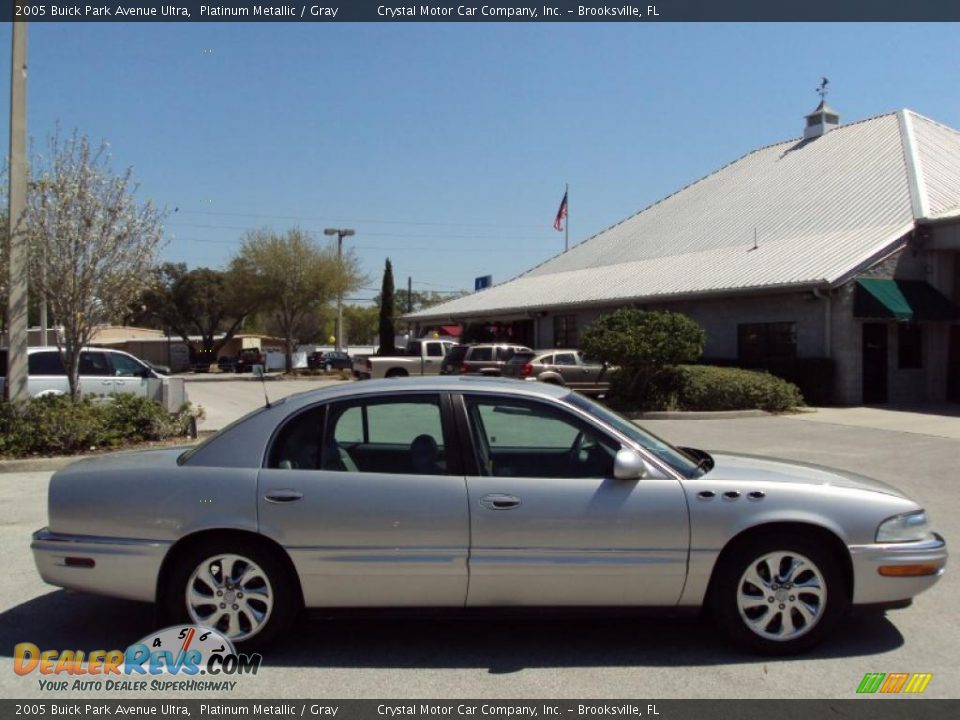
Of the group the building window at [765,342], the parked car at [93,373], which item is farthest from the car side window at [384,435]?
the building window at [765,342]

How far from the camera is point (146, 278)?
1325 cm

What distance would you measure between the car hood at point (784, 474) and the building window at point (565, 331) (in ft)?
87.0

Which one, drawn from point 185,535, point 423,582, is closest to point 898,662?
point 423,582

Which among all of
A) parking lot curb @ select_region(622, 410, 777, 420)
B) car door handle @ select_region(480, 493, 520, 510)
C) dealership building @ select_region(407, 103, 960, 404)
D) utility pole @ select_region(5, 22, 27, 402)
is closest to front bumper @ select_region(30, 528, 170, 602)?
car door handle @ select_region(480, 493, 520, 510)

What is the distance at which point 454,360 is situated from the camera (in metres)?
28.1

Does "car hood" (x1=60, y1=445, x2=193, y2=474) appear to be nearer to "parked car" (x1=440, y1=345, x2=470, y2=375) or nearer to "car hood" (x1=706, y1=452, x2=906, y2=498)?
"car hood" (x1=706, y1=452, x2=906, y2=498)

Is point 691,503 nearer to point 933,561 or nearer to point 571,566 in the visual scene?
point 571,566

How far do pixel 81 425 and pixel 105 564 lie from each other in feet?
25.8

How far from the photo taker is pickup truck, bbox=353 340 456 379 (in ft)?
95.6

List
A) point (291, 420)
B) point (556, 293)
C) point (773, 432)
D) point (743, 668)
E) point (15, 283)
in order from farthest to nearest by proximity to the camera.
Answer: point (556, 293)
point (773, 432)
point (15, 283)
point (291, 420)
point (743, 668)

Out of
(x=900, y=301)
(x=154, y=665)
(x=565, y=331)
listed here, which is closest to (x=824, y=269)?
(x=900, y=301)

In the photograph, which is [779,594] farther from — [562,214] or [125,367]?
[562,214]

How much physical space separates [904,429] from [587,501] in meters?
14.3

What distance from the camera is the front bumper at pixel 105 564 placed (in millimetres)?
4590
